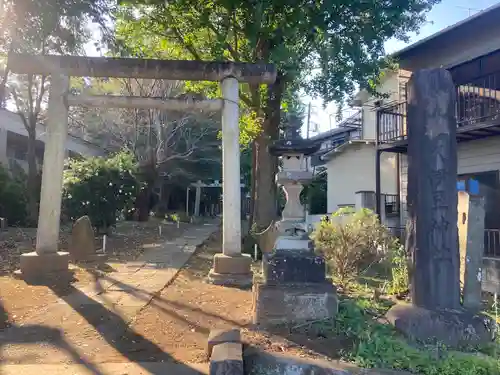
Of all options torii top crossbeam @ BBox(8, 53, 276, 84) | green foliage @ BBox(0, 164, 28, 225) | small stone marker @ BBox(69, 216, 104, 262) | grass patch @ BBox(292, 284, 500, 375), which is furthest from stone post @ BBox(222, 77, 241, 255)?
green foliage @ BBox(0, 164, 28, 225)

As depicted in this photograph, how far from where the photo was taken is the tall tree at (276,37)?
36.1 feet

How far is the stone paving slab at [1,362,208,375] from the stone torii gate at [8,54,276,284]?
13.7 ft

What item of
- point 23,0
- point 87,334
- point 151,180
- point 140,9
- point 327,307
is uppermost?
point 140,9

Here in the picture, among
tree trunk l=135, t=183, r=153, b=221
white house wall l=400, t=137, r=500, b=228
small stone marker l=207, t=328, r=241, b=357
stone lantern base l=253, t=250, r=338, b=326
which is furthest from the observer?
tree trunk l=135, t=183, r=153, b=221

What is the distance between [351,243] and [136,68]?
557 cm

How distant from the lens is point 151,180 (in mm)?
23844

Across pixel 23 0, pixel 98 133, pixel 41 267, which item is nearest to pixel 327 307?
pixel 41 267

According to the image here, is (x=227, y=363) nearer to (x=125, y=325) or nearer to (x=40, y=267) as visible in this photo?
(x=125, y=325)

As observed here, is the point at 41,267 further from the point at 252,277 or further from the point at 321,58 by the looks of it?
the point at 321,58

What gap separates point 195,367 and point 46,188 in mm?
5656

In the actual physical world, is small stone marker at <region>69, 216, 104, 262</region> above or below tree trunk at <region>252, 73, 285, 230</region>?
below

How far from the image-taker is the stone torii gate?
28.1 feet

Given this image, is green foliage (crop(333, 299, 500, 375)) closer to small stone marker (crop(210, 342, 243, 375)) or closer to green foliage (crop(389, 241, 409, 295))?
small stone marker (crop(210, 342, 243, 375))

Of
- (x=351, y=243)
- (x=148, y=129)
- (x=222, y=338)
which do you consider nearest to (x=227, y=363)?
(x=222, y=338)
